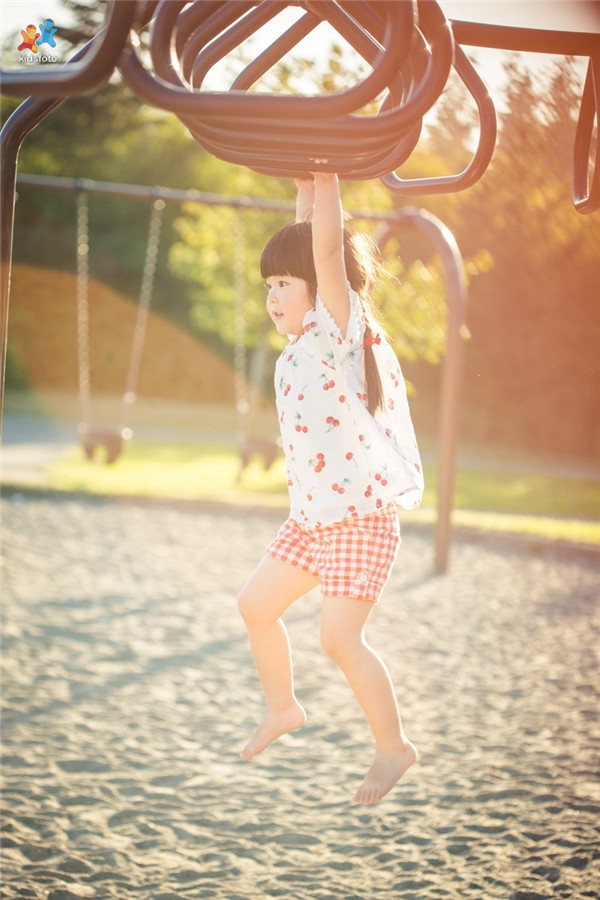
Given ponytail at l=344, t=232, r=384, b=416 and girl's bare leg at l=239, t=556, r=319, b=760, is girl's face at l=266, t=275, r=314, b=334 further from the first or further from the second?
girl's bare leg at l=239, t=556, r=319, b=760

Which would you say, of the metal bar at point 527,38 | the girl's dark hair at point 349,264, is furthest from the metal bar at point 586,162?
the girl's dark hair at point 349,264

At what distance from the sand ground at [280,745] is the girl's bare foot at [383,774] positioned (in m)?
0.73

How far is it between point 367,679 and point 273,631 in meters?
0.22

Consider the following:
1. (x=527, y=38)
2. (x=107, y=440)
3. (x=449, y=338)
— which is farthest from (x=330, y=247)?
(x=107, y=440)

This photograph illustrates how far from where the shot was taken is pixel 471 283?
9.59m

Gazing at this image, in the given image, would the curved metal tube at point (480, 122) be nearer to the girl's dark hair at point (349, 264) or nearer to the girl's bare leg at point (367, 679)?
the girl's dark hair at point (349, 264)

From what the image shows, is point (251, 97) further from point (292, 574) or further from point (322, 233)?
point (292, 574)

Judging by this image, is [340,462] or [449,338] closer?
[340,462]

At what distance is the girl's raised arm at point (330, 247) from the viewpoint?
1806 mm

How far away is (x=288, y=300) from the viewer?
1964 millimetres

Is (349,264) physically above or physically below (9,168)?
below

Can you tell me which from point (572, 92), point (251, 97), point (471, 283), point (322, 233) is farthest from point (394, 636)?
point (471, 283)

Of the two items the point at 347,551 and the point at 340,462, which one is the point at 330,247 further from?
the point at 347,551

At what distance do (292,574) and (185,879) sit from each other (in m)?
1.14
